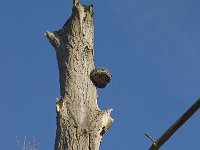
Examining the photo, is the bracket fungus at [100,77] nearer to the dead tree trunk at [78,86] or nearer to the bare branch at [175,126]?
the dead tree trunk at [78,86]

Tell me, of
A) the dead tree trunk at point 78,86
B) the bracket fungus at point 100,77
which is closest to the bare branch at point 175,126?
the dead tree trunk at point 78,86

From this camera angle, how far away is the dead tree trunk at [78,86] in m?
4.37

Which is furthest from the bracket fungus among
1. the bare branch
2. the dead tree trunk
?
the bare branch

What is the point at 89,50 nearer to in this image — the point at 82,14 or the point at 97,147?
the point at 82,14

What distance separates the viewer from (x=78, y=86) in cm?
470

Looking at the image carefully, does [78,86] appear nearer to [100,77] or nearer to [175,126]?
[100,77]

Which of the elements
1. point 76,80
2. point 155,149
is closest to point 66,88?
point 76,80

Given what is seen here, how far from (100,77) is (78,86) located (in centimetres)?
31

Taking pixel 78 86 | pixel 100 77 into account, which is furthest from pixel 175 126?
pixel 100 77

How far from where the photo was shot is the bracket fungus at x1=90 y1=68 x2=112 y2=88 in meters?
4.89

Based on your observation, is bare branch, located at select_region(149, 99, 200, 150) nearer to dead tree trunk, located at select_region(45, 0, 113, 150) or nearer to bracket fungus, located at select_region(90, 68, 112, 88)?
dead tree trunk, located at select_region(45, 0, 113, 150)

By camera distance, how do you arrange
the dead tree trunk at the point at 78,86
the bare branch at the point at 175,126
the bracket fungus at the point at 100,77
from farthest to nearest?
the bracket fungus at the point at 100,77
the dead tree trunk at the point at 78,86
the bare branch at the point at 175,126

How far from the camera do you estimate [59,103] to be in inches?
178

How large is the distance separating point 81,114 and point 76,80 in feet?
1.29
